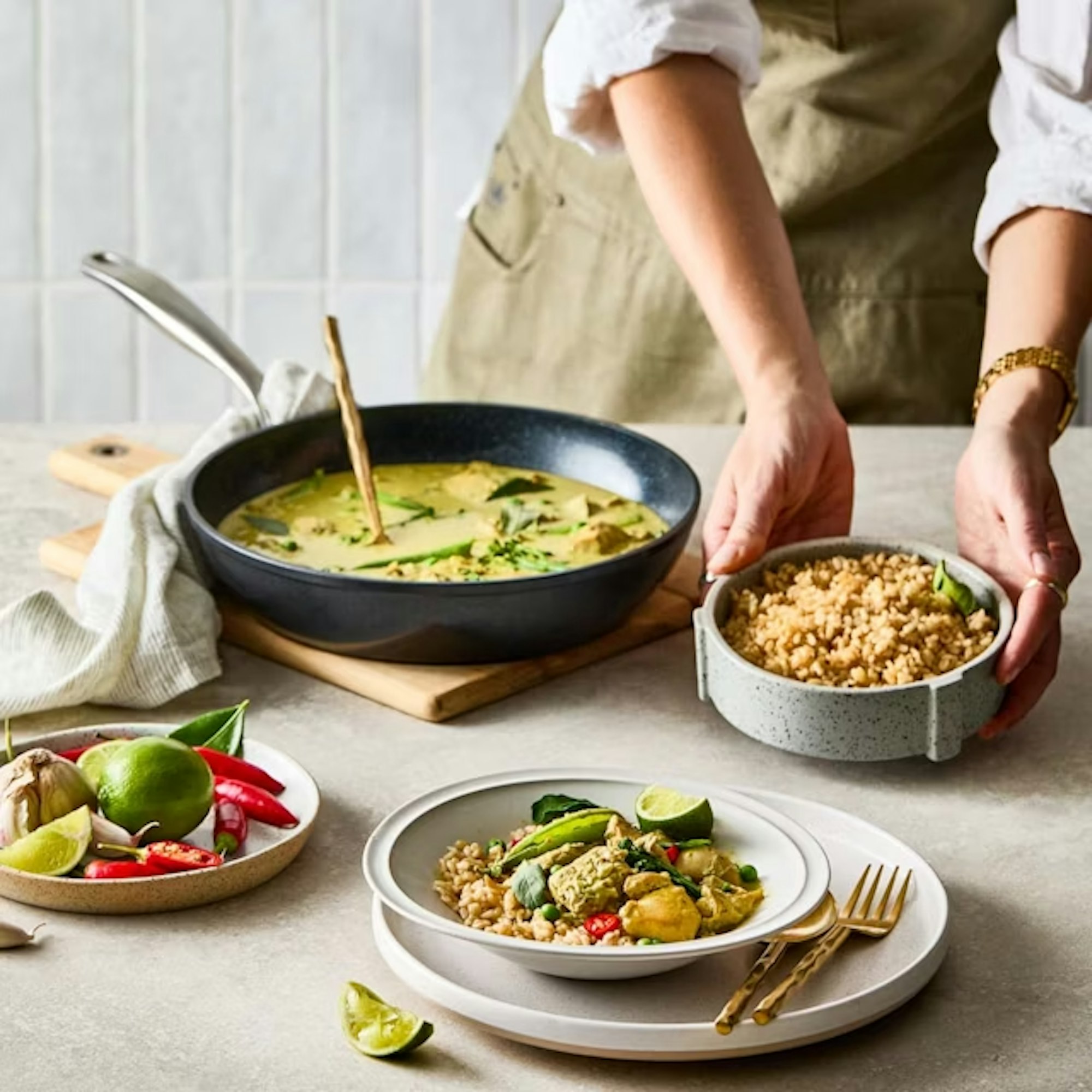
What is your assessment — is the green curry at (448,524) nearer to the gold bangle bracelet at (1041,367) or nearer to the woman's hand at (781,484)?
the woman's hand at (781,484)

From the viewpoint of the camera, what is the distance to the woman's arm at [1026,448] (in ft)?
4.40

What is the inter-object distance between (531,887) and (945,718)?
372mm

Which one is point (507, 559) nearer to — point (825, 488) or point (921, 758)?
point (825, 488)

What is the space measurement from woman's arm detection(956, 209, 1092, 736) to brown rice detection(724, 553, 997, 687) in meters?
0.05

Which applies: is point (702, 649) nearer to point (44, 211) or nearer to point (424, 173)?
point (424, 173)

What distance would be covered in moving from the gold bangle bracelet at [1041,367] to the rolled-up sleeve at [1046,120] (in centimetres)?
17

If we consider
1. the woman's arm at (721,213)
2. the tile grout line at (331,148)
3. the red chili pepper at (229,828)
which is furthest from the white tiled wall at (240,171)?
the red chili pepper at (229,828)

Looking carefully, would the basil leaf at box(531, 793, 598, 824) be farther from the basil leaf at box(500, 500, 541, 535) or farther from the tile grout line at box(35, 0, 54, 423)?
the tile grout line at box(35, 0, 54, 423)

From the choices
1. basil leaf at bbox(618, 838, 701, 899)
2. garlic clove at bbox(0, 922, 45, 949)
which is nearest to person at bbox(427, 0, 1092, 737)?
basil leaf at bbox(618, 838, 701, 899)

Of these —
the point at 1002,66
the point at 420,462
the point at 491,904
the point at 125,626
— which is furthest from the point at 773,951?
the point at 1002,66

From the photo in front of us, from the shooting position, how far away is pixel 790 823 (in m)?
1.12

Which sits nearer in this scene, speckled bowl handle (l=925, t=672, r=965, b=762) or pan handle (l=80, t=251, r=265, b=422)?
speckled bowl handle (l=925, t=672, r=965, b=762)

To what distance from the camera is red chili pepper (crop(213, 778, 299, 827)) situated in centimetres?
118

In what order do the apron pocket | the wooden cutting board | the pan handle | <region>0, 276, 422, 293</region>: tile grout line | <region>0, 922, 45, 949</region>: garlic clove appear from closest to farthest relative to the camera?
<region>0, 922, 45, 949</region>: garlic clove
the wooden cutting board
the pan handle
the apron pocket
<region>0, 276, 422, 293</region>: tile grout line
